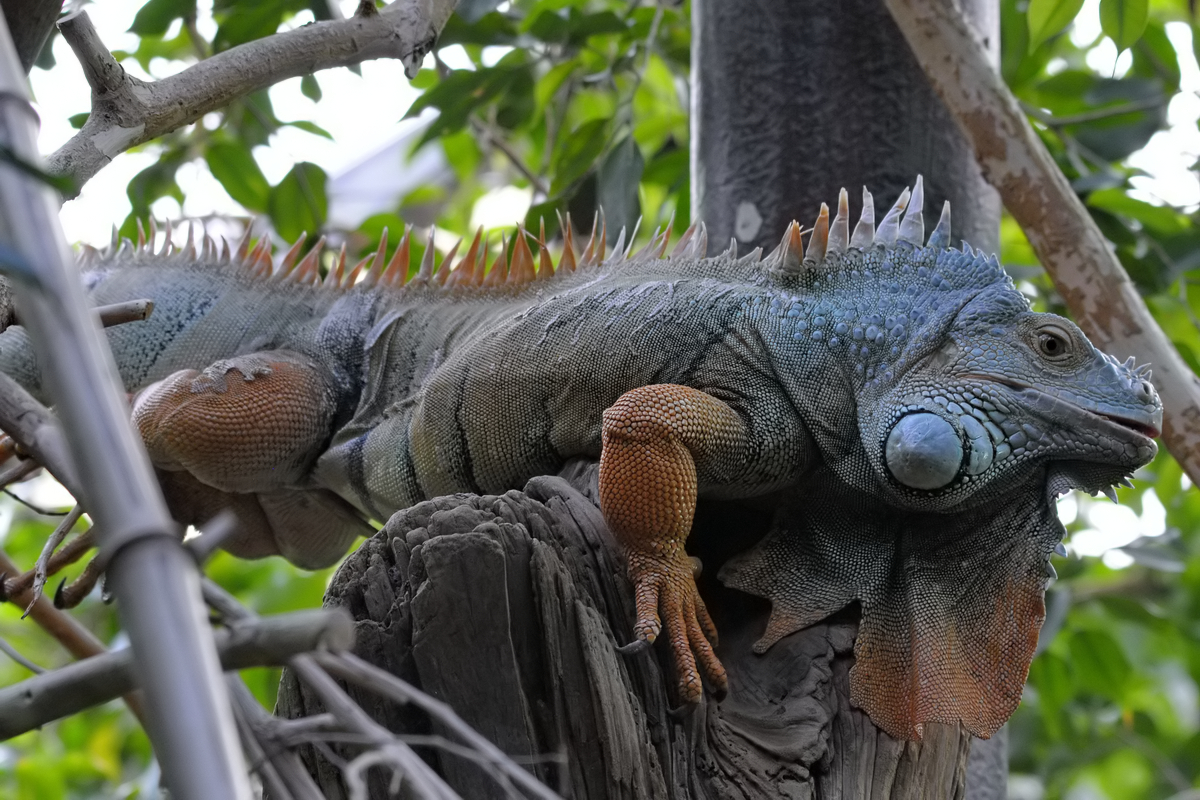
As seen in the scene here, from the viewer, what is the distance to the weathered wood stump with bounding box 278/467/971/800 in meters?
2.27

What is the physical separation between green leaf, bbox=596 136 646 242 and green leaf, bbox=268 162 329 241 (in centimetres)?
110

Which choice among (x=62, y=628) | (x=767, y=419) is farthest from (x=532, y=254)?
(x=62, y=628)

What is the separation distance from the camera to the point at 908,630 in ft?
8.99

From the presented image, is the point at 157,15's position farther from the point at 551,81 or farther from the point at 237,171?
the point at 551,81

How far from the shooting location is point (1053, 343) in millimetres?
2719

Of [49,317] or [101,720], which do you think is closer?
[49,317]

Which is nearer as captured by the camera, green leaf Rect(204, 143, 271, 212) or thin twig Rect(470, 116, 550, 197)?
green leaf Rect(204, 143, 271, 212)

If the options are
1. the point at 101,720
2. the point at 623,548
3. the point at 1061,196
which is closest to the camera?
the point at 623,548

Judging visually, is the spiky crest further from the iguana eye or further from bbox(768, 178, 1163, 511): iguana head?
the iguana eye

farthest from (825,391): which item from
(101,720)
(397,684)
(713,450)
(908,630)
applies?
(101,720)

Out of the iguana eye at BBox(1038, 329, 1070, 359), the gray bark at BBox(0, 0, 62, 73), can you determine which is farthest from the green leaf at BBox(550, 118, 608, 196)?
the gray bark at BBox(0, 0, 62, 73)

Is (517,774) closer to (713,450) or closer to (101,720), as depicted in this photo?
(713,450)

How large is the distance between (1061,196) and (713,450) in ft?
4.71

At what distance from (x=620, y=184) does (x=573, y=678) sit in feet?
6.81
